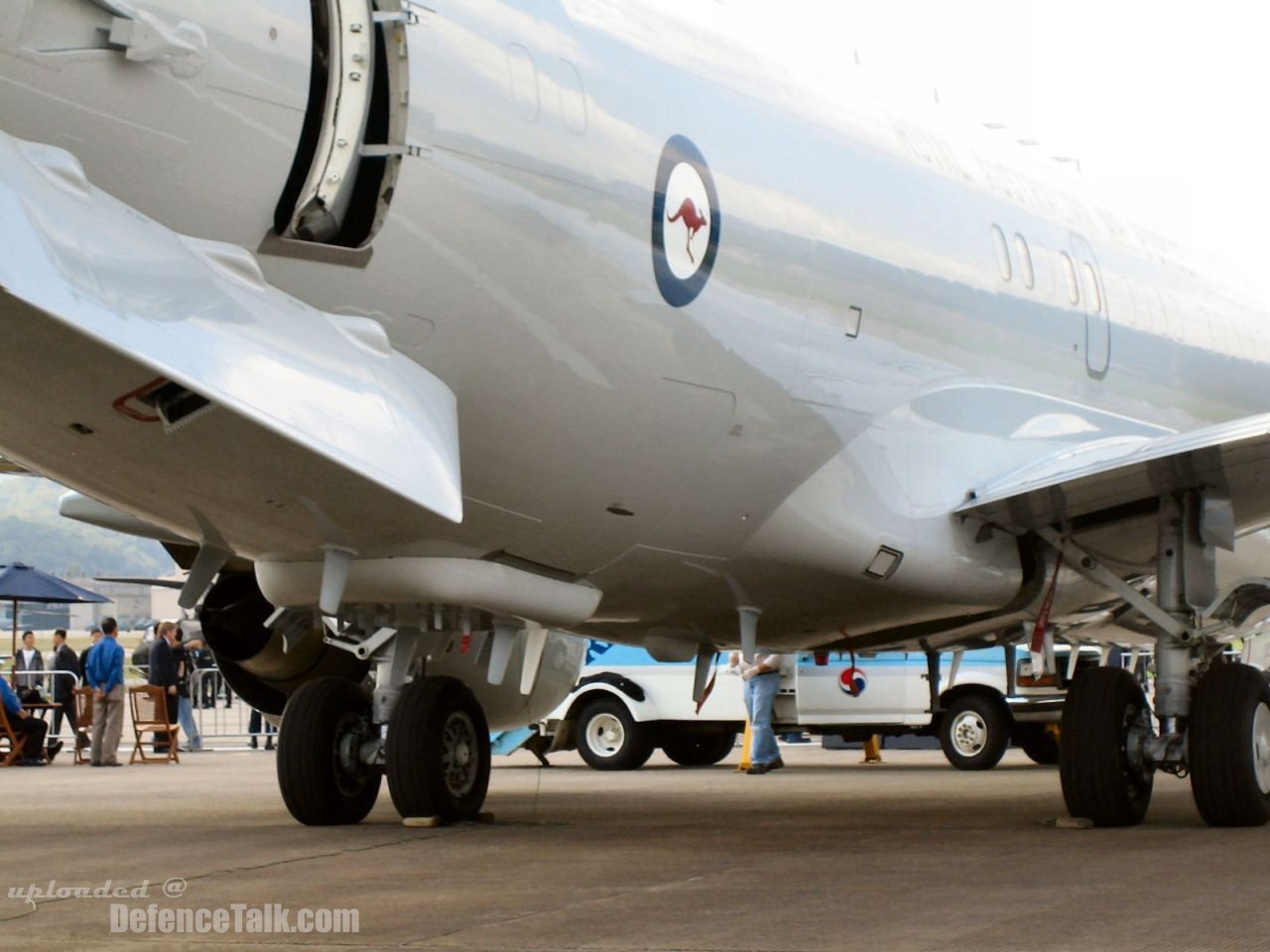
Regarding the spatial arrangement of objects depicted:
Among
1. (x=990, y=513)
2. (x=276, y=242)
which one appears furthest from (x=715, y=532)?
(x=276, y=242)

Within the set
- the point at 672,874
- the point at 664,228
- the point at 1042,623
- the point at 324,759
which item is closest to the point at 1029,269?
the point at 1042,623

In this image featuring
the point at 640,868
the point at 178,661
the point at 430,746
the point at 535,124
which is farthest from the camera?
the point at 178,661

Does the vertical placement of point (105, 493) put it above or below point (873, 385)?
below

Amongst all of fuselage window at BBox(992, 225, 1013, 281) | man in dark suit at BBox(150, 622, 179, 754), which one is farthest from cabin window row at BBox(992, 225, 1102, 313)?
man in dark suit at BBox(150, 622, 179, 754)

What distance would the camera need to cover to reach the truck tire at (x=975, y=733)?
1959cm

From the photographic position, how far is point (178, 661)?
2433 cm

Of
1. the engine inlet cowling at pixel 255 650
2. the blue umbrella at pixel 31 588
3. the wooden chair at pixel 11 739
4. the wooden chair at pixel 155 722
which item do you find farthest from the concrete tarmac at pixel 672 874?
the blue umbrella at pixel 31 588

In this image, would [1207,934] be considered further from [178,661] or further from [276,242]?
[178,661]

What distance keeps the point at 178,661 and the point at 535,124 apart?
1856 cm

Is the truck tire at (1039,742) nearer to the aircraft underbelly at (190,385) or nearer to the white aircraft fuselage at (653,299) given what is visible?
the white aircraft fuselage at (653,299)

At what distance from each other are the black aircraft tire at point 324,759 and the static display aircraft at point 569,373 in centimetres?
2

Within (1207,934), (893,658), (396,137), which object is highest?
(396,137)

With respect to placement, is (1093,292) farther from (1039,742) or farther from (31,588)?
(31,588)

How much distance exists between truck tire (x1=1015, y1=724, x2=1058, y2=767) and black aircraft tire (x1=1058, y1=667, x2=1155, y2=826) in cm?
1079
